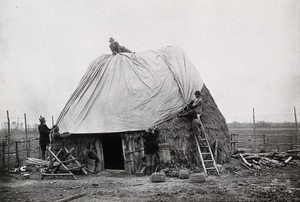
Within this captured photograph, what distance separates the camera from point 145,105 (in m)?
11.1

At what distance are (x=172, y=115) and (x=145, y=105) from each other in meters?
1.04

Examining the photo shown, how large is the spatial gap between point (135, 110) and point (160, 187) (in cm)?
367

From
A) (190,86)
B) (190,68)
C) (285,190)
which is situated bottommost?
(285,190)

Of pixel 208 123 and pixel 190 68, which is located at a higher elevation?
pixel 190 68

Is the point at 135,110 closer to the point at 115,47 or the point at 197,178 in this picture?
the point at 197,178

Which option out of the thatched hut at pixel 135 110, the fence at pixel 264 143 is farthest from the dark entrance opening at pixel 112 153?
the fence at pixel 264 143

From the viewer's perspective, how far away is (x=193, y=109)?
35.0ft

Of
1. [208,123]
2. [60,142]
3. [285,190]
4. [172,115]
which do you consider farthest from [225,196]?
[60,142]

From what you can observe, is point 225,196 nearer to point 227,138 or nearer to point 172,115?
point 172,115

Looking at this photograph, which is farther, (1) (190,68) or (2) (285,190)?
(1) (190,68)

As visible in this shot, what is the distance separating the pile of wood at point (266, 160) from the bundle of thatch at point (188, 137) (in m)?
0.69

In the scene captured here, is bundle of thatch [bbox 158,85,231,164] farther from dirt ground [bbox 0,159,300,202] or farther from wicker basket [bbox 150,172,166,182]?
wicker basket [bbox 150,172,166,182]

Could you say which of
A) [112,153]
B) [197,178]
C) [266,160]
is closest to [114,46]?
[112,153]

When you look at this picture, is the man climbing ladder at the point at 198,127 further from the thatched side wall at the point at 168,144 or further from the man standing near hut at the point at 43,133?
the man standing near hut at the point at 43,133
